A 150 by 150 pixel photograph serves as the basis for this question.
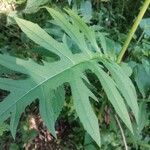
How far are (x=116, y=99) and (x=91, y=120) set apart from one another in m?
0.20

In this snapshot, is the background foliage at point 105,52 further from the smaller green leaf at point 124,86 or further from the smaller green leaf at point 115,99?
the smaller green leaf at point 115,99

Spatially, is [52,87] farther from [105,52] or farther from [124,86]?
[105,52]

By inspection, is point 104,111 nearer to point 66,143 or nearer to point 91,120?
point 66,143

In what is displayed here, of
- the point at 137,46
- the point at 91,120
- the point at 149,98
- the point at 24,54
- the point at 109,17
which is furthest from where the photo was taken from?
the point at 109,17

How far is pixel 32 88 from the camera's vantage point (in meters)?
1.97

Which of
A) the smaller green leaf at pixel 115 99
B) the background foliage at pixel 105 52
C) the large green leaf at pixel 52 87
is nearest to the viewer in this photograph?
the large green leaf at pixel 52 87

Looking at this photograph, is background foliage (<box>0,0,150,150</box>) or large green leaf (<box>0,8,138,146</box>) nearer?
large green leaf (<box>0,8,138,146</box>)

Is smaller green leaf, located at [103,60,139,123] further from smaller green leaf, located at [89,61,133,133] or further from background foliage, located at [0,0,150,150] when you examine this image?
background foliage, located at [0,0,150,150]

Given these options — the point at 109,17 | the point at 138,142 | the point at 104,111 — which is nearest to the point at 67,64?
the point at 104,111

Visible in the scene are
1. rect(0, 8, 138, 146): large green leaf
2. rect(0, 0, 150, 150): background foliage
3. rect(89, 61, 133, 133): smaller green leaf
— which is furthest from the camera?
rect(0, 0, 150, 150): background foliage

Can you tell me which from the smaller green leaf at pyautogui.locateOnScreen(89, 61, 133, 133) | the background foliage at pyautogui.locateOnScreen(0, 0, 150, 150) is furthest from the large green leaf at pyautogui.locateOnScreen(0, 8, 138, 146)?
the background foliage at pyautogui.locateOnScreen(0, 0, 150, 150)

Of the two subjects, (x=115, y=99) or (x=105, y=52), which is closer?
(x=115, y=99)

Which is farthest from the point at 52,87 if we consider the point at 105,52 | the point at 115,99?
the point at 105,52

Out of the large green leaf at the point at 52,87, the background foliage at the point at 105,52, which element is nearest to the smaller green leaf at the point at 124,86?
the large green leaf at the point at 52,87
